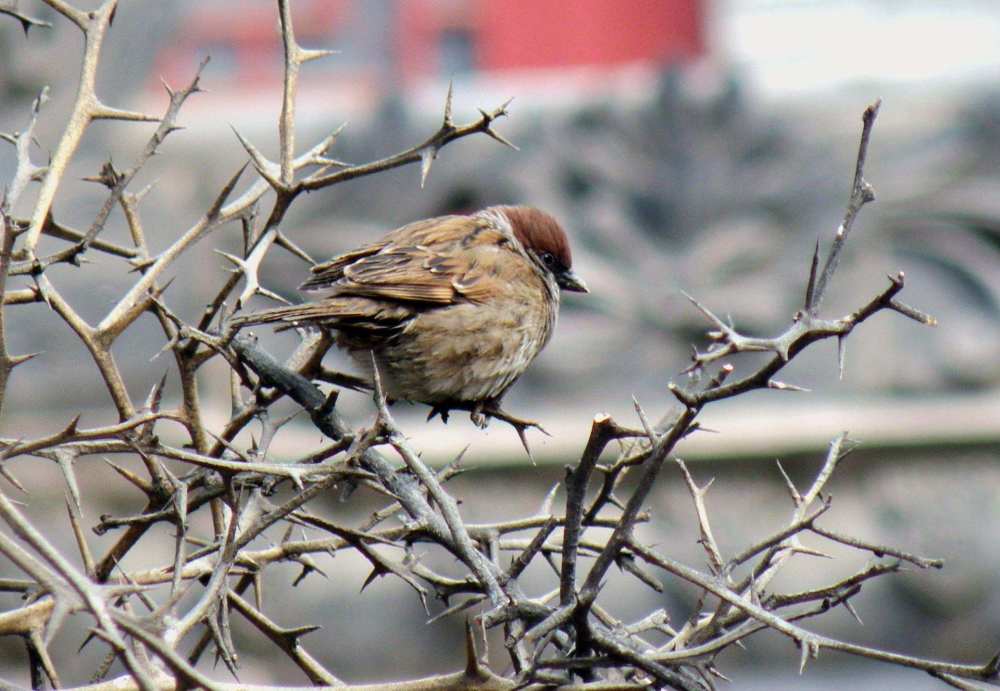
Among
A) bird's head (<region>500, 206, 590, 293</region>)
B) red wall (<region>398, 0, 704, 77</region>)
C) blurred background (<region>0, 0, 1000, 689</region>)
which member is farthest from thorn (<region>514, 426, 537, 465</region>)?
red wall (<region>398, 0, 704, 77</region>)

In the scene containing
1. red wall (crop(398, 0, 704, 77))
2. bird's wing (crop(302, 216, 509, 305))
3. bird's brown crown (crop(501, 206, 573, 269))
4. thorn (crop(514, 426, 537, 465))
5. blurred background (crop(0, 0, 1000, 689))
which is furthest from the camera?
red wall (crop(398, 0, 704, 77))

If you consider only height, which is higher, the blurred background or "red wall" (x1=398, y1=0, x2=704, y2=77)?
"red wall" (x1=398, y1=0, x2=704, y2=77)

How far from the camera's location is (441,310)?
260 cm

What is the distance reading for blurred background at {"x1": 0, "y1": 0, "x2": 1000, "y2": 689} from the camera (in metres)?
5.50

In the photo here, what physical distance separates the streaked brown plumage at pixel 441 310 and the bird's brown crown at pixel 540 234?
6 centimetres

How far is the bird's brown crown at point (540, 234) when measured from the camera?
9.45 ft

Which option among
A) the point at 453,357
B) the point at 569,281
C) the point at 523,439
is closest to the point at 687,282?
the point at 569,281

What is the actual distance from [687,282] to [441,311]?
3094mm

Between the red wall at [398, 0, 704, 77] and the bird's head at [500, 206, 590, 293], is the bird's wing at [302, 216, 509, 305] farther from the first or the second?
the red wall at [398, 0, 704, 77]

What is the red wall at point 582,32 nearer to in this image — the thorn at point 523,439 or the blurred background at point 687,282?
the blurred background at point 687,282

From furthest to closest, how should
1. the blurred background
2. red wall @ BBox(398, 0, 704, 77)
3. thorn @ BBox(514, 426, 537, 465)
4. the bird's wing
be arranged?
red wall @ BBox(398, 0, 704, 77)
the blurred background
the bird's wing
thorn @ BBox(514, 426, 537, 465)

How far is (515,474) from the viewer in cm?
560

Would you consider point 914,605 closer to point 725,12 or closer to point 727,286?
point 727,286

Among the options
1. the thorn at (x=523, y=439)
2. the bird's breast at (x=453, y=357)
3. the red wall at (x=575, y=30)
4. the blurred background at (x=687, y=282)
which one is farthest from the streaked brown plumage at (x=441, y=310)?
Result: the red wall at (x=575, y=30)
